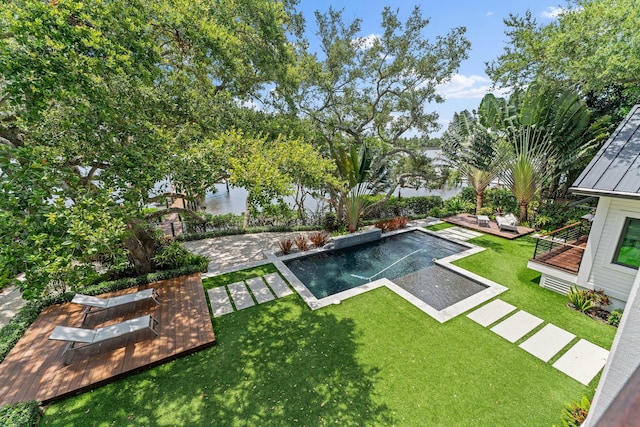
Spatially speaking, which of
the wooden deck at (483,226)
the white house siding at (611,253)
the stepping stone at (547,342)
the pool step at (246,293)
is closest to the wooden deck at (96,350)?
the pool step at (246,293)

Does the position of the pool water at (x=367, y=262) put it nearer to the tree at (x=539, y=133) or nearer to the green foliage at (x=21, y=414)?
the tree at (x=539, y=133)

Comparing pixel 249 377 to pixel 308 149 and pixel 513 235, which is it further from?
pixel 513 235

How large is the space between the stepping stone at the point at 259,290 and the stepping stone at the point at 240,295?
209mm

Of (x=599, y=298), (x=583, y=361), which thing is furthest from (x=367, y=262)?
(x=599, y=298)

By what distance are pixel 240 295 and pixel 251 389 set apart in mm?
3446

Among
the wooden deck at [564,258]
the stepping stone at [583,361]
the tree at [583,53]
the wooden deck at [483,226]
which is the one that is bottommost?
the stepping stone at [583,361]

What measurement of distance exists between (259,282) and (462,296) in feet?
22.0

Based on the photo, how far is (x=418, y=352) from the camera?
6.24 meters

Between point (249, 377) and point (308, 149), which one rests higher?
point (308, 149)

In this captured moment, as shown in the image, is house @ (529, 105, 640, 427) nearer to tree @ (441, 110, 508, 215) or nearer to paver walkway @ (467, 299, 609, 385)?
paver walkway @ (467, 299, 609, 385)

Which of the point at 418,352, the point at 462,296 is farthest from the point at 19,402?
the point at 462,296

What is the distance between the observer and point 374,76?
1727 cm

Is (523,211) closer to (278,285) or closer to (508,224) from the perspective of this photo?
(508,224)

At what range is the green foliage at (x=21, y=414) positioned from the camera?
176 inches
